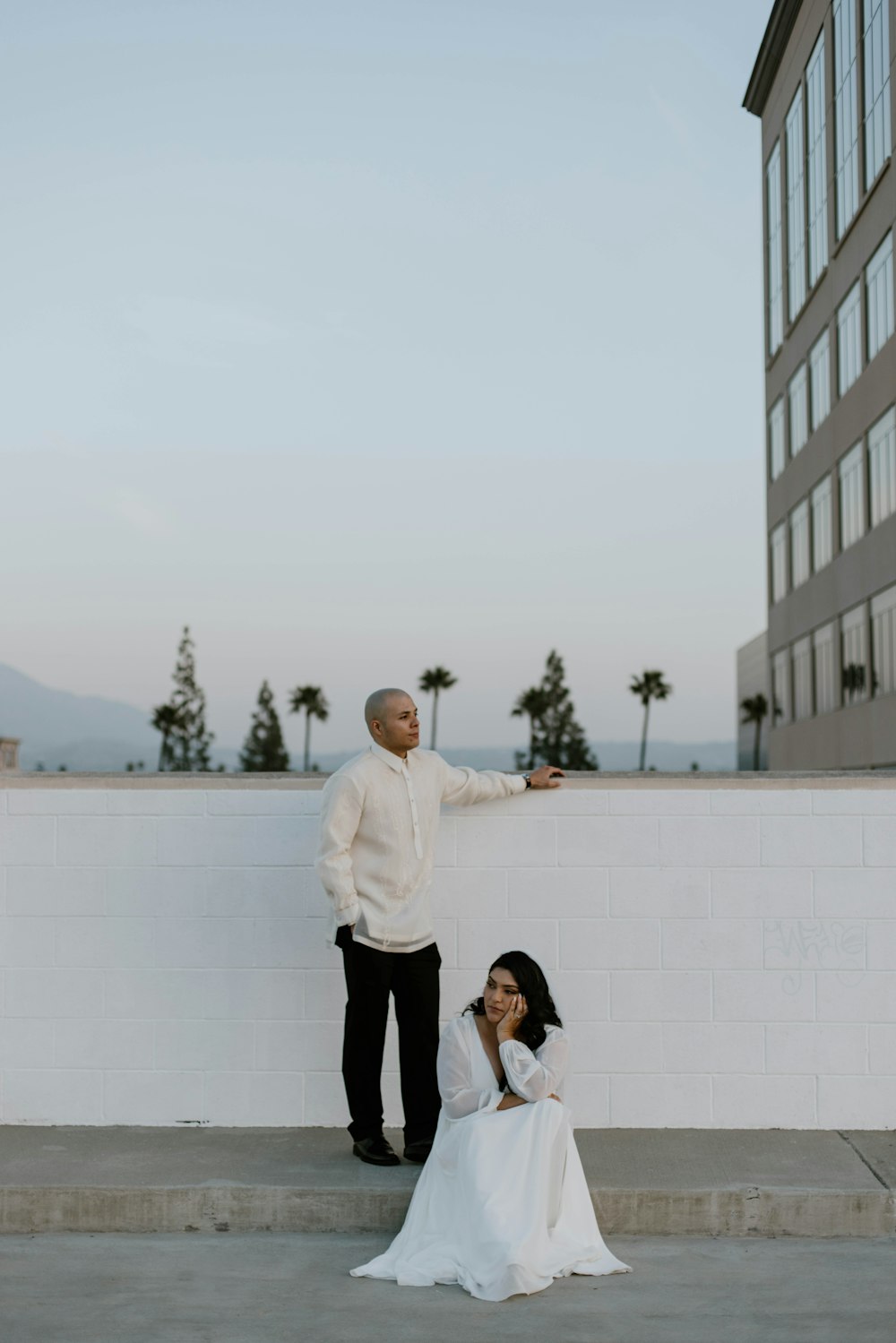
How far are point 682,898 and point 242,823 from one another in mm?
2115

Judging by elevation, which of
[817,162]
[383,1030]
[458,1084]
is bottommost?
Answer: [458,1084]

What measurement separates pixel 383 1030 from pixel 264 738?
11851 cm

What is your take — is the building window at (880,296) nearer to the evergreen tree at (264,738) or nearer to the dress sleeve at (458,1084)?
the dress sleeve at (458,1084)

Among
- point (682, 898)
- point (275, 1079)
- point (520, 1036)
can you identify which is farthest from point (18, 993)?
point (682, 898)

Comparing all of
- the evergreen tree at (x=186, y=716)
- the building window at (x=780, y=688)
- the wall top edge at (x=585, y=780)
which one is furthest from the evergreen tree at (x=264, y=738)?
the wall top edge at (x=585, y=780)

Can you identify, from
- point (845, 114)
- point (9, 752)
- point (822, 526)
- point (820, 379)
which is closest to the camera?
point (845, 114)

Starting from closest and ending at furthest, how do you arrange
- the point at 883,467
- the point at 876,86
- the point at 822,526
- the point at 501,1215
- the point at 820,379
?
the point at 501,1215
the point at 876,86
the point at 883,467
the point at 820,379
the point at 822,526

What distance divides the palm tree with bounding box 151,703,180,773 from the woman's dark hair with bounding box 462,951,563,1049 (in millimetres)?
116963

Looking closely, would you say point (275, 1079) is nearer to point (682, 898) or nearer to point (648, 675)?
point (682, 898)

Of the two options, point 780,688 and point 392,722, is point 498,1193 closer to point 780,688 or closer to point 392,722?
point 392,722

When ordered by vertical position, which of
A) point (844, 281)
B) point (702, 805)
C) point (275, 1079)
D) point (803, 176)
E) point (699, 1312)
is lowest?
point (699, 1312)

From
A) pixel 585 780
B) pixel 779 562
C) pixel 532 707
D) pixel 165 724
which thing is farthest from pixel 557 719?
pixel 585 780

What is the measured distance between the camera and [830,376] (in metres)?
39.3

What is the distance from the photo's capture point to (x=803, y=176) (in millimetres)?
41312
